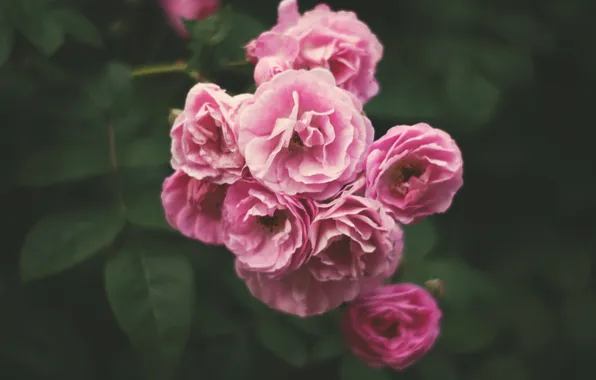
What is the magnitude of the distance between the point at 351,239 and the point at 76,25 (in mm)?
480

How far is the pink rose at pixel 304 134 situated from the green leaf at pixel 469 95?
0.50m

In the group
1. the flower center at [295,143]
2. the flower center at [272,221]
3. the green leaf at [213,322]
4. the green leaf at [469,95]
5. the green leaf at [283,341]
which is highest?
the flower center at [295,143]

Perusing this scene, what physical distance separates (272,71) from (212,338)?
0.43 meters

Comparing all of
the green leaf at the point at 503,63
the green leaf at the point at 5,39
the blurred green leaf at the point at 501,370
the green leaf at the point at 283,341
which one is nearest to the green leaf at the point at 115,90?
the green leaf at the point at 5,39

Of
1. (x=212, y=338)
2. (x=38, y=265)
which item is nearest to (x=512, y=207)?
(x=212, y=338)

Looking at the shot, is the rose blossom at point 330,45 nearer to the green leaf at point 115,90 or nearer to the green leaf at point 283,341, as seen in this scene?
the green leaf at point 115,90

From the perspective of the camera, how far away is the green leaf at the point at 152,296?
0.76 meters

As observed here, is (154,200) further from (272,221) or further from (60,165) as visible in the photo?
(272,221)

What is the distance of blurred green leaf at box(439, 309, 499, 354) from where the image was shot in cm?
99

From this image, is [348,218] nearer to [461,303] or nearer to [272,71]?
[272,71]

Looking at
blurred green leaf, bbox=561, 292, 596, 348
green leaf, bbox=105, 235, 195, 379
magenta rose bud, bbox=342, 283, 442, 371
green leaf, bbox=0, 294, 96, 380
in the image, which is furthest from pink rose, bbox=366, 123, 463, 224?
blurred green leaf, bbox=561, 292, 596, 348

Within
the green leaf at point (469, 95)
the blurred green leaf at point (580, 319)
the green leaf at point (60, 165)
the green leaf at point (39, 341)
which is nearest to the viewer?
the green leaf at point (60, 165)

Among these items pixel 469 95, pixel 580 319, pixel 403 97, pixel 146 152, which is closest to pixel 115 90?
pixel 146 152

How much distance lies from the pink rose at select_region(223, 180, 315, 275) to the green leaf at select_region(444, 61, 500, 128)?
534 mm
